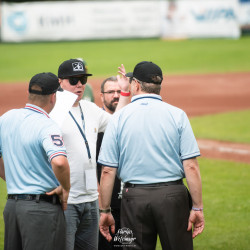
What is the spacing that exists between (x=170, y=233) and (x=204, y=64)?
26.1 m

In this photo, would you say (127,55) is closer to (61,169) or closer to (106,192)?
(106,192)

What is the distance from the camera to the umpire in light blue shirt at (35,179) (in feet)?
14.5

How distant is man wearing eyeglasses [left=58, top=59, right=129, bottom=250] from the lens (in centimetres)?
514

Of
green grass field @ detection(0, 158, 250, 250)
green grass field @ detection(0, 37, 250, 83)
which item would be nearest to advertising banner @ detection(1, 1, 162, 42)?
green grass field @ detection(0, 37, 250, 83)

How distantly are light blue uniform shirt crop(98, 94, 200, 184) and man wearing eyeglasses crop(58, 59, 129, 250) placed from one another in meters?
0.37

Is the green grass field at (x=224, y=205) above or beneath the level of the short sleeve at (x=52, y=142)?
beneath

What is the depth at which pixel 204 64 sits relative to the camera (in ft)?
98.8

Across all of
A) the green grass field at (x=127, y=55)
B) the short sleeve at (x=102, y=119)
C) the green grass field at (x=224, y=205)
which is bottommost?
the green grass field at (x=224, y=205)

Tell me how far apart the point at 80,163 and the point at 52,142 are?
82 cm

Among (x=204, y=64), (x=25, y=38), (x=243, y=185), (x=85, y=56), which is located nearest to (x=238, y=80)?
(x=204, y=64)

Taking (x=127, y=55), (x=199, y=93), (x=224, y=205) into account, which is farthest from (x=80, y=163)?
(x=127, y=55)

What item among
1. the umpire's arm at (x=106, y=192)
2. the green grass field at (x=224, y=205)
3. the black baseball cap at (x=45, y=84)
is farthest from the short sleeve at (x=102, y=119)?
the green grass field at (x=224, y=205)

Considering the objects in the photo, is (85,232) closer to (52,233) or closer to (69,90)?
(52,233)

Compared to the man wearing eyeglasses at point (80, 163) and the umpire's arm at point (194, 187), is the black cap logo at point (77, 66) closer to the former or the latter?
the man wearing eyeglasses at point (80, 163)
